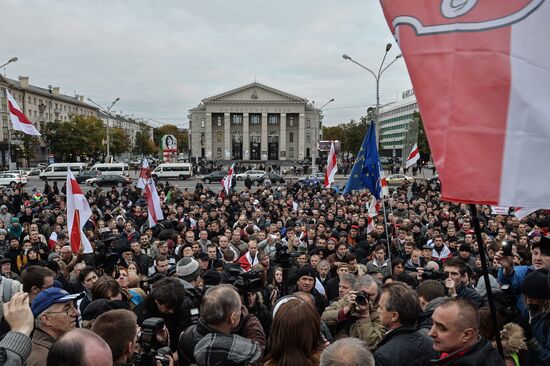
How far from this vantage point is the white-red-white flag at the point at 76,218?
7.84m

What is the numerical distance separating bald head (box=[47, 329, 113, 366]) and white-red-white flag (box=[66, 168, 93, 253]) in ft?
19.4

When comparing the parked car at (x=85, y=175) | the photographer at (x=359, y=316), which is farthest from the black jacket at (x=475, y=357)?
the parked car at (x=85, y=175)

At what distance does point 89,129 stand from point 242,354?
252 feet

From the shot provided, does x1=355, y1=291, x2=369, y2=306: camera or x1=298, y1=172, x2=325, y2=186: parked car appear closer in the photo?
x1=355, y1=291, x2=369, y2=306: camera

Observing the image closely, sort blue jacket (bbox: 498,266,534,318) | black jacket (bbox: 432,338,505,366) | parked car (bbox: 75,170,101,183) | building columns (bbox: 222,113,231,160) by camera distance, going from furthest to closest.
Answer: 1. building columns (bbox: 222,113,231,160)
2. parked car (bbox: 75,170,101,183)
3. blue jacket (bbox: 498,266,534,318)
4. black jacket (bbox: 432,338,505,366)

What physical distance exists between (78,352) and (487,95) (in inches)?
93.9

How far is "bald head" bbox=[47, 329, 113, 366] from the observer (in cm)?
223

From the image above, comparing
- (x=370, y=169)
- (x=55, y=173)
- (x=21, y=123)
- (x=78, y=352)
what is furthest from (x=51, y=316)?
(x=55, y=173)

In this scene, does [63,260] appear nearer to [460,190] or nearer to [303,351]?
[303,351]

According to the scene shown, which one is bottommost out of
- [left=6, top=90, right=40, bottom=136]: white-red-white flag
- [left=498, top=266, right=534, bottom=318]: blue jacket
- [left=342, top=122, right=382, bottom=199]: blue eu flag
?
[left=498, top=266, right=534, bottom=318]: blue jacket

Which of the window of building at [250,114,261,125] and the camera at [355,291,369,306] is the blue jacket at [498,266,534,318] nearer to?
the camera at [355,291,369,306]

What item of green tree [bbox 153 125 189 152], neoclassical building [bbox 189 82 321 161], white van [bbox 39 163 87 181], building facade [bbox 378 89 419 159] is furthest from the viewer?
green tree [bbox 153 125 189 152]

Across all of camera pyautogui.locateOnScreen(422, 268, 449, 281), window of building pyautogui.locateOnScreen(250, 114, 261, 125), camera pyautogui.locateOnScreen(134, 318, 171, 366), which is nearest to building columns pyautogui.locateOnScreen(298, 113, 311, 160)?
window of building pyautogui.locateOnScreen(250, 114, 261, 125)

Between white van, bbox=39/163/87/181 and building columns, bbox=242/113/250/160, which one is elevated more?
building columns, bbox=242/113/250/160
